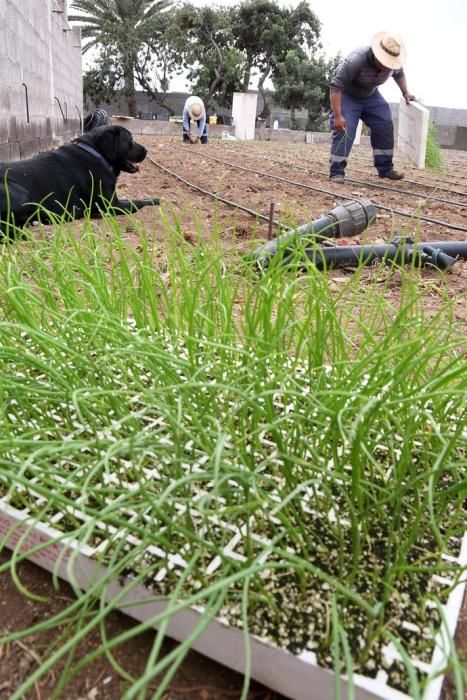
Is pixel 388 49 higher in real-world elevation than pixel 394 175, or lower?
higher

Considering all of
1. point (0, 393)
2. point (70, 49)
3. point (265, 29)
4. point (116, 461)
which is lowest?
point (116, 461)

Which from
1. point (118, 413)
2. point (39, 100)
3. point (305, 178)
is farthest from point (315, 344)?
point (39, 100)

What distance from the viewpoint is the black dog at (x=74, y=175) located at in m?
3.54

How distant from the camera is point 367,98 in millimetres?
6262

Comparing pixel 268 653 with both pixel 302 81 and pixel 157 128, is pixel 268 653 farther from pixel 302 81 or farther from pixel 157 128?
pixel 302 81

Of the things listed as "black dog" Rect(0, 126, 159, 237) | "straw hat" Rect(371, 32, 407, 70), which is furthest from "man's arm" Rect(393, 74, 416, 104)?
"black dog" Rect(0, 126, 159, 237)

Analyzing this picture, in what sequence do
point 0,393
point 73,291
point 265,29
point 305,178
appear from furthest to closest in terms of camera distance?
point 265,29 < point 305,178 < point 73,291 < point 0,393

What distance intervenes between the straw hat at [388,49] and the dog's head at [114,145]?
9.46ft

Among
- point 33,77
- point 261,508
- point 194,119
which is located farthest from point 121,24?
point 261,508

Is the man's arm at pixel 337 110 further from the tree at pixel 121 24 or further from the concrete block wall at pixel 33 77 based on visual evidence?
the tree at pixel 121 24

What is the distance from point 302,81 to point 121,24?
9.50 m

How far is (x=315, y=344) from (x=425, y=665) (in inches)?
21.1

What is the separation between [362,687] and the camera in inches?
25.1

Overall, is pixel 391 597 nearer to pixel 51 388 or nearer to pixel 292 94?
pixel 51 388
